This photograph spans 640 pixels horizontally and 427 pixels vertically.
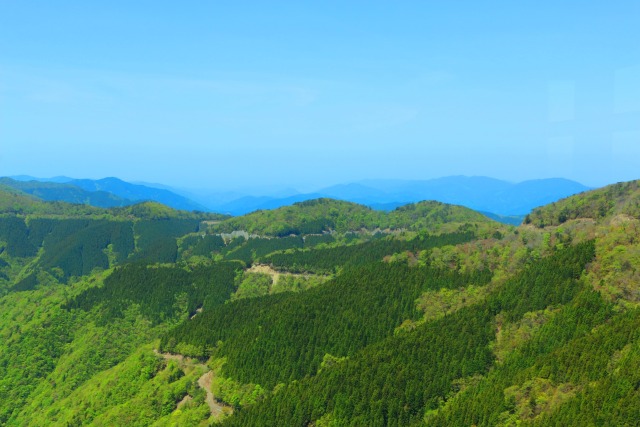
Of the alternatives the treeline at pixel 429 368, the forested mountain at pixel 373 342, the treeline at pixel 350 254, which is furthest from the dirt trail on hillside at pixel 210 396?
the treeline at pixel 350 254

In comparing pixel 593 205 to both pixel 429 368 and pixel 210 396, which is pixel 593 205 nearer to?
pixel 429 368

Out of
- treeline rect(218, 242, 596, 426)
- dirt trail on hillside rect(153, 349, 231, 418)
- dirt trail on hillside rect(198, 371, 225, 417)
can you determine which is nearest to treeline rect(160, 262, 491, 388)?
dirt trail on hillside rect(153, 349, 231, 418)

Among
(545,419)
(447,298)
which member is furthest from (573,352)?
(447,298)

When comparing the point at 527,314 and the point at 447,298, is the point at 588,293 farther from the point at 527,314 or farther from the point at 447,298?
the point at 447,298

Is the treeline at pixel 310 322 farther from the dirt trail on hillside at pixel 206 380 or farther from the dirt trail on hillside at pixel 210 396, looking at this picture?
the dirt trail on hillside at pixel 210 396

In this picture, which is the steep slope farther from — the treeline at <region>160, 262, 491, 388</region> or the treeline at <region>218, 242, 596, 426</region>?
the treeline at <region>218, 242, 596, 426</region>
